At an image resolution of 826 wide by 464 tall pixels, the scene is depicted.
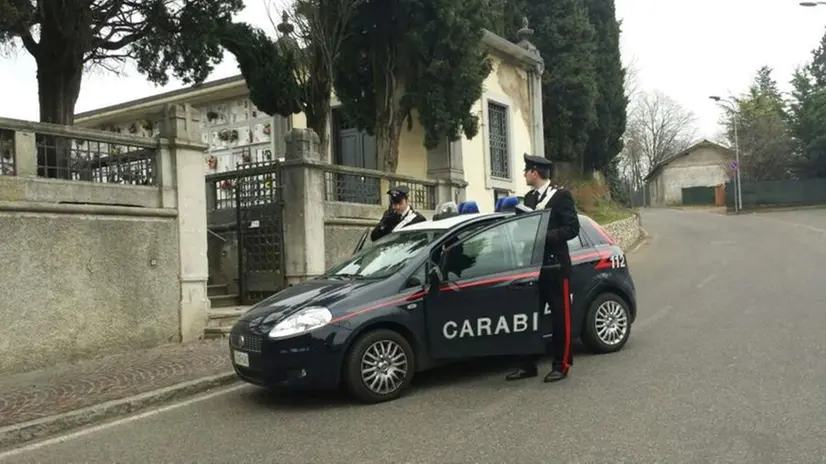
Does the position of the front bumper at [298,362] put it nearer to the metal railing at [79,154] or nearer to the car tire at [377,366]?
the car tire at [377,366]

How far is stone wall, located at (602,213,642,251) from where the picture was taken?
72.9 feet

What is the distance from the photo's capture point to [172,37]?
11.0m

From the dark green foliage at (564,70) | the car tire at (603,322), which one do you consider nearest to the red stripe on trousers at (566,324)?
the car tire at (603,322)

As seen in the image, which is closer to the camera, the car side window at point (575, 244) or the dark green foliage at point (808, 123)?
the car side window at point (575, 244)

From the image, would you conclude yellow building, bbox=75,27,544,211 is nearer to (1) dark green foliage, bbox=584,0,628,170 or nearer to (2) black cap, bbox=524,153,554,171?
(1) dark green foliage, bbox=584,0,628,170

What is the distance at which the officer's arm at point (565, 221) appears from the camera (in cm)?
609

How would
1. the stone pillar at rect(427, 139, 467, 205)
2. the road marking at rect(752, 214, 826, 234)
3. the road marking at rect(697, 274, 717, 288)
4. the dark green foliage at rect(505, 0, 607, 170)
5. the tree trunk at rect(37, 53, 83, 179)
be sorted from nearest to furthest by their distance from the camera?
1. the tree trunk at rect(37, 53, 83, 179)
2. the road marking at rect(697, 274, 717, 288)
3. the stone pillar at rect(427, 139, 467, 205)
4. the dark green foliage at rect(505, 0, 607, 170)
5. the road marking at rect(752, 214, 826, 234)

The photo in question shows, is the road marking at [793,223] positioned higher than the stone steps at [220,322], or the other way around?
the road marking at [793,223]

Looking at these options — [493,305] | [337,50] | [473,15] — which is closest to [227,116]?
[337,50]

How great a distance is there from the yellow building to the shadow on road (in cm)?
943

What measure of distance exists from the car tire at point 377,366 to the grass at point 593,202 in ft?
63.6

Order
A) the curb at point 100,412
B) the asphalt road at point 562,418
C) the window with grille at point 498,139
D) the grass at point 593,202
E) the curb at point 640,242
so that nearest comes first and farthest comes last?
1. the asphalt road at point 562,418
2. the curb at point 100,412
3. the window with grille at point 498,139
4. the curb at point 640,242
5. the grass at point 593,202

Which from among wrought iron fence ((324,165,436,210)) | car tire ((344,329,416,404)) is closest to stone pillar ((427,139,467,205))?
wrought iron fence ((324,165,436,210))

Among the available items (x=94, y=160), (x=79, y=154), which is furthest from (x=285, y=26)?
(x=79, y=154)
